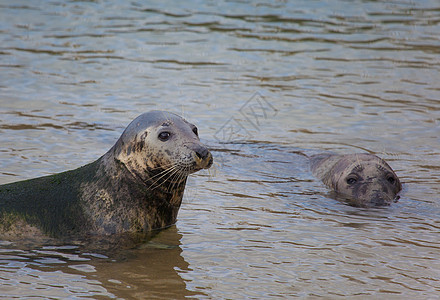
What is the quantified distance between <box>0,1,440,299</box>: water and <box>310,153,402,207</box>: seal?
19cm

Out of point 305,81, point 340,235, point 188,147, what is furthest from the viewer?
point 305,81

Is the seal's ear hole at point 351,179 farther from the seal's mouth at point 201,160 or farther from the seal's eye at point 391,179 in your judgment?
the seal's mouth at point 201,160

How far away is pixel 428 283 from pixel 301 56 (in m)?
10.2

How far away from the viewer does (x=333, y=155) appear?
1000cm

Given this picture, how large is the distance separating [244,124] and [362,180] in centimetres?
322

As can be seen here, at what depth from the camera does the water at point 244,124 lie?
19.9ft

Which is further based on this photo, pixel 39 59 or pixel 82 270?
pixel 39 59

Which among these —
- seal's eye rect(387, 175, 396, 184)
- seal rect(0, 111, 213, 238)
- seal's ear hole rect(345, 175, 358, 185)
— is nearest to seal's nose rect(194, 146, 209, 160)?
seal rect(0, 111, 213, 238)

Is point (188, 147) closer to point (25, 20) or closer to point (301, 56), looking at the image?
point (301, 56)

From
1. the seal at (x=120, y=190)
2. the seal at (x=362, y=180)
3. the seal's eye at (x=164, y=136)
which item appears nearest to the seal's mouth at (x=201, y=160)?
the seal at (x=120, y=190)

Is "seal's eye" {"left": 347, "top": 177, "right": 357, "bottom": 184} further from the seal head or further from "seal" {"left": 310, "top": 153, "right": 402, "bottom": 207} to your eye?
the seal head

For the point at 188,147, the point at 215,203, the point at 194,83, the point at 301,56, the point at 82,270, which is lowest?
the point at 82,270

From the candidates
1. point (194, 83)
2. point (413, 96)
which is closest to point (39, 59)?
point (194, 83)

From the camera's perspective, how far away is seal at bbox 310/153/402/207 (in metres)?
8.52
